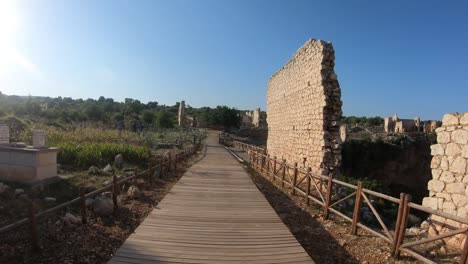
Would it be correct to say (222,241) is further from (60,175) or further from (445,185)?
(60,175)

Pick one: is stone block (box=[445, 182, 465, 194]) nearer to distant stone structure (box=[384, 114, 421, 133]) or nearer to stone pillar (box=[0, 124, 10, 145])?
stone pillar (box=[0, 124, 10, 145])

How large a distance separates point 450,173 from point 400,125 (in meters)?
48.0

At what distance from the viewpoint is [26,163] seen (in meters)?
8.61

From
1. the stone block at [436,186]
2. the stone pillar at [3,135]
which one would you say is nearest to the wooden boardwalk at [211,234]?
the stone block at [436,186]

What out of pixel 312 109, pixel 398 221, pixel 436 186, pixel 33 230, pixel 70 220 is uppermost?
pixel 312 109

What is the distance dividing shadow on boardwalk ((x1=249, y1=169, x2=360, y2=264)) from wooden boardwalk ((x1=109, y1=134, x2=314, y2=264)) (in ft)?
1.97

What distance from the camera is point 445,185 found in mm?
5758

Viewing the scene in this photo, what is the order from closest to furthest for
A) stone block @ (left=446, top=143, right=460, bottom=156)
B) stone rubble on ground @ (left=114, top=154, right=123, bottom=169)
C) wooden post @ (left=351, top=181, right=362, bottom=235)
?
stone block @ (left=446, top=143, right=460, bottom=156)
wooden post @ (left=351, top=181, right=362, bottom=235)
stone rubble on ground @ (left=114, top=154, right=123, bottom=169)

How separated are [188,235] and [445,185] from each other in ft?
15.2

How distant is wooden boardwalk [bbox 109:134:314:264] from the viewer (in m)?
4.42

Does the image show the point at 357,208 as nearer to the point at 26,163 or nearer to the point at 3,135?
the point at 26,163

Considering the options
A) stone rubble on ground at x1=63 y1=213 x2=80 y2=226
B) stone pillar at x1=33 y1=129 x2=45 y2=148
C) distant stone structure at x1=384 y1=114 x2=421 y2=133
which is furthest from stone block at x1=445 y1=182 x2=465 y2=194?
distant stone structure at x1=384 y1=114 x2=421 y2=133

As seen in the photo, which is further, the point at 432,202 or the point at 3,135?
the point at 3,135

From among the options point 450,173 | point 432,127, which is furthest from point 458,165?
point 432,127
